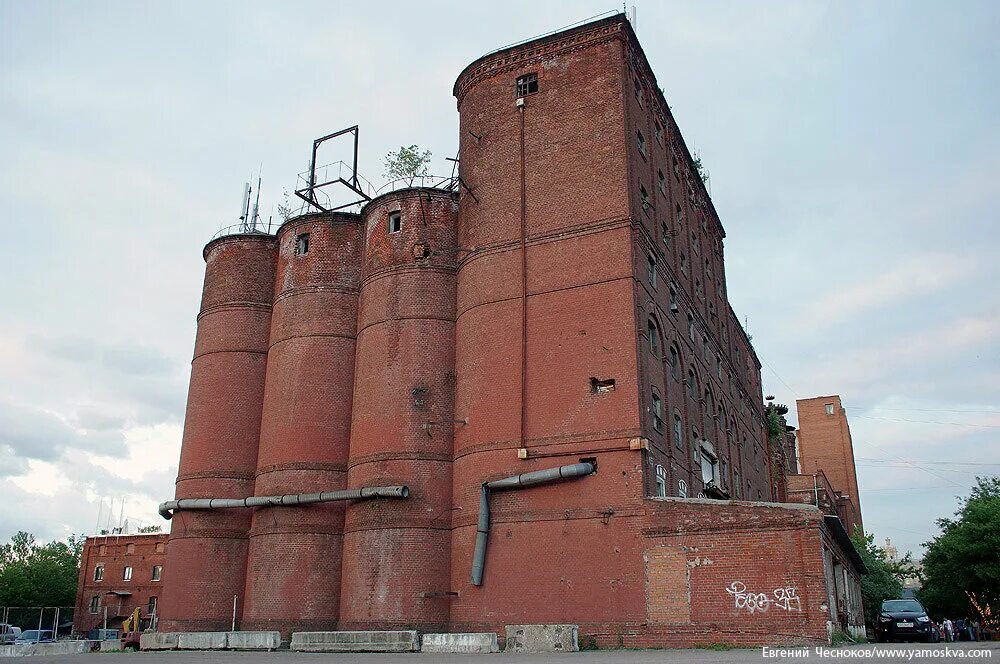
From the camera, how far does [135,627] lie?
43906mm

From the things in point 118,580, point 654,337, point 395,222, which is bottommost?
point 118,580

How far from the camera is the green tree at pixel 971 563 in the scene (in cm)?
4019

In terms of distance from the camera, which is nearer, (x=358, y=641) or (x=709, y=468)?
(x=358, y=641)

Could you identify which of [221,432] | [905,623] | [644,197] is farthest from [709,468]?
[221,432]

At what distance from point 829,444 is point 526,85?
65.3 metres

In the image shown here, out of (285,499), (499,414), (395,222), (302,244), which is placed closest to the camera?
(499,414)

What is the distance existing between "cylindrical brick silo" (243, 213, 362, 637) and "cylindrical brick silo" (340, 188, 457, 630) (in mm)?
1043

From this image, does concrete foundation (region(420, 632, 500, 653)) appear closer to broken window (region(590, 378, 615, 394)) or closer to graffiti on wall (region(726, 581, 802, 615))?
graffiti on wall (region(726, 581, 802, 615))

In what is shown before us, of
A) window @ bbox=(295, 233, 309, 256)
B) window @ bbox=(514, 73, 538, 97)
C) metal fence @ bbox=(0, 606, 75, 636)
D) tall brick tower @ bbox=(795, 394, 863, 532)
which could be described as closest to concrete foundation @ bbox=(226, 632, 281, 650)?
window @ bbox=(295, 233, 309, 256)

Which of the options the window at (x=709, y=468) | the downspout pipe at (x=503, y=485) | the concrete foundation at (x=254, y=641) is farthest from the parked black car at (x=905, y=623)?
the concrete foundation at (x=254, y=641)

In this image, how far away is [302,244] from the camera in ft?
110

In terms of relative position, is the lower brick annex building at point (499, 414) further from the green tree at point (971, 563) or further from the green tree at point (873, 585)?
the green tree at point (873, 585)

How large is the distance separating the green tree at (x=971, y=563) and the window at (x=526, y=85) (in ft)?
98.0

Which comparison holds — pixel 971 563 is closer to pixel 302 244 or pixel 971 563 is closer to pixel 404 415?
pixel 404 415
